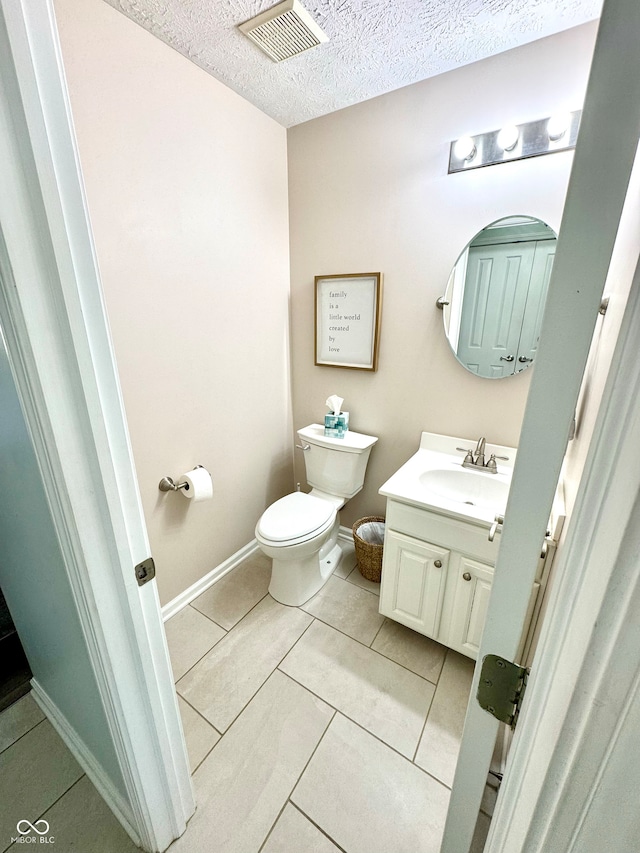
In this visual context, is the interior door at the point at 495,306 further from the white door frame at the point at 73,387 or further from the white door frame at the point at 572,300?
the white door frame at the point at 73,387

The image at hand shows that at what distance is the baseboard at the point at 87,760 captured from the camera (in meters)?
1.01

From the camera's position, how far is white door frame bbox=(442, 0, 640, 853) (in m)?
0.29

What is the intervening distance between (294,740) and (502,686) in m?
1.11

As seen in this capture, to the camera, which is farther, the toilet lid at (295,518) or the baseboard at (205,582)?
the baseboard at (205,582)

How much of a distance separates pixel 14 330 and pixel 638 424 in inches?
32.1

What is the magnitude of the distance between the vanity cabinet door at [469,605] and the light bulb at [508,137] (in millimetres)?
1584

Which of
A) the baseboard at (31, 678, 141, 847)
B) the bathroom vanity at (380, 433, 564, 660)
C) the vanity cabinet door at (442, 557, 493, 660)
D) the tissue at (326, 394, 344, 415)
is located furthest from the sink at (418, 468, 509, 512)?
the baseboard at (31, 678, 141, 847)

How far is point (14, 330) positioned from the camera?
1.87 feet

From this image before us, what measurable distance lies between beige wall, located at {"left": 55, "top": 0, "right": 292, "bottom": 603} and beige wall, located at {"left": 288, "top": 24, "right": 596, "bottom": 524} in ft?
0.77

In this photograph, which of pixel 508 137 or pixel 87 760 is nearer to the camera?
pixel 87 760

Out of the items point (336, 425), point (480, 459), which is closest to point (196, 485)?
point (336, 425)

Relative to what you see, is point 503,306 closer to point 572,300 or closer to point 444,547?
point 444,547

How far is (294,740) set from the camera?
4.04 ft

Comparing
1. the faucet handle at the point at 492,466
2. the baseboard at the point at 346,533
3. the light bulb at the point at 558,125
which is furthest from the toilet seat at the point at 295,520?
the light bulb at the point at 558,125
